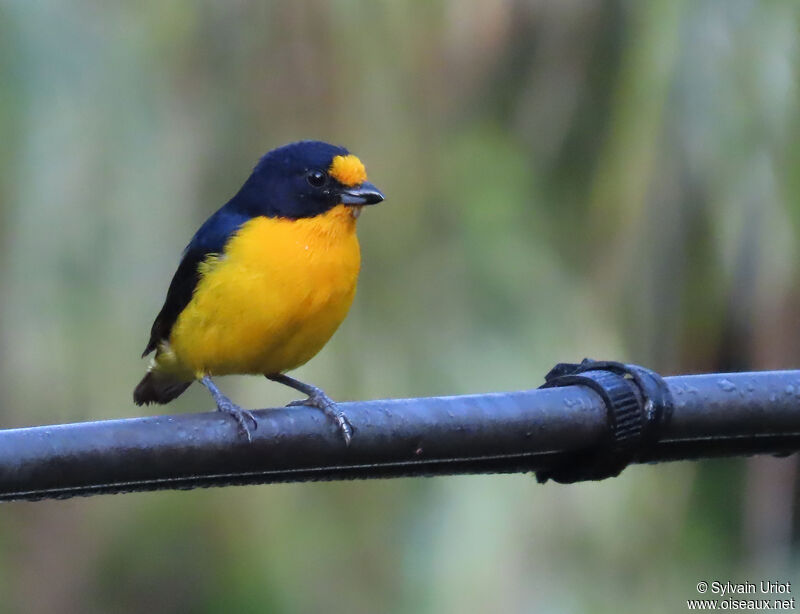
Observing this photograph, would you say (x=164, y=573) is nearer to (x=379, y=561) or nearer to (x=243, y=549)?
(x=243, y=549)

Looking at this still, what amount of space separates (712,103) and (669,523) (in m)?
2.14

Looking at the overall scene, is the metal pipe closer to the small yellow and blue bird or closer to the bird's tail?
the small yellow and blue bird

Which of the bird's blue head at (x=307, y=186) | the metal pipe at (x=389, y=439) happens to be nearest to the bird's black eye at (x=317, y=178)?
the bird's blue head at (x=307, y=186)

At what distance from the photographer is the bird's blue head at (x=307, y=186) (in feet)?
11.7

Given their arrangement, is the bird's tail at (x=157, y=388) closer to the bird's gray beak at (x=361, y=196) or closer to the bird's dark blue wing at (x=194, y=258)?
the bird's dark blue wing at (x=194, y=258)

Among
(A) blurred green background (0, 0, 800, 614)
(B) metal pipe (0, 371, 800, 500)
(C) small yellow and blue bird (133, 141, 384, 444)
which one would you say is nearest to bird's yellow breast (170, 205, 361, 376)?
(C) small yellow and blue bird (133, 141, 384, 444)

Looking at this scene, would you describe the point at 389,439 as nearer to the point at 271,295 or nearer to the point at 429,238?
the point at 271,295

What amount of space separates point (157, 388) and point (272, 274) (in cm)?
88

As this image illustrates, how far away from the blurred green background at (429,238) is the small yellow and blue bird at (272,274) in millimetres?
1566

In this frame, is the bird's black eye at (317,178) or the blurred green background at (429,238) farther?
the blurred green background at (429,238)

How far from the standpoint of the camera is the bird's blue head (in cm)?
357

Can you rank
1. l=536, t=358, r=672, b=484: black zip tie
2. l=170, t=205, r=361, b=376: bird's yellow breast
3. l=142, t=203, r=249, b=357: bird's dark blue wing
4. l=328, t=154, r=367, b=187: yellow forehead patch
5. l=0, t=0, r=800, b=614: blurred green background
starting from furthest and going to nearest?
l=0, t=0, r=800, b=614: blurred green background, l=328, t=154, r=367, b=187: yellow forehead patch, l=142, t=203, r=249, b=357: bird's dark blue wing, l=170, t=205, r=361, b=376: bird's yellow breast, l=536, t=358, r=672, b=484: black zip tie

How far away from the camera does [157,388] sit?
13.2 ft

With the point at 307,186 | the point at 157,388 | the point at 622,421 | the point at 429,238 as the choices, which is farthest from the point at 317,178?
the point at 429,238
